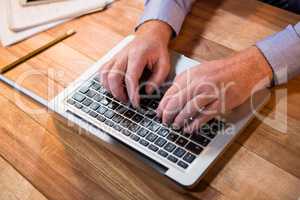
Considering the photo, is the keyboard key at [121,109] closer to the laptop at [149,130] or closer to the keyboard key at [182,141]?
the laptop at [149,130]

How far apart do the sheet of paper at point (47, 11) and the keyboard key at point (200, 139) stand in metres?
0.48

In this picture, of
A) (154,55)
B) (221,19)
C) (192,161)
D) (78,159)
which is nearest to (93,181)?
(78,159)

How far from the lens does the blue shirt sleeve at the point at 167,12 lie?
2.59 feet

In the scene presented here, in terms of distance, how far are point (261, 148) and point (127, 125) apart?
0.73ft

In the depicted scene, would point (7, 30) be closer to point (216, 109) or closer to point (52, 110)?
point (52, 110)

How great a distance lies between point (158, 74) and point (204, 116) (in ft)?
0.46

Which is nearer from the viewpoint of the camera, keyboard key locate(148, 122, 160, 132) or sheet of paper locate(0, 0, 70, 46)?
keyboard key locate(148, 122, 160, 132)

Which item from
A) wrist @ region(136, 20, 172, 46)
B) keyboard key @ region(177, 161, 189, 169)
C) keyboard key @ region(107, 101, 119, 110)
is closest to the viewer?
keyboard key @ region(177, 161, 189, 169)

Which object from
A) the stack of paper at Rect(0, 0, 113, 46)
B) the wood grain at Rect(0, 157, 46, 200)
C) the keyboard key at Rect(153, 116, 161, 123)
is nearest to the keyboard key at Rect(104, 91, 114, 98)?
the keyboard key at Rect(153, 116, 161, 123)

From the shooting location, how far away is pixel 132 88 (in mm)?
634

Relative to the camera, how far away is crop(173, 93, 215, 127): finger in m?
0.57

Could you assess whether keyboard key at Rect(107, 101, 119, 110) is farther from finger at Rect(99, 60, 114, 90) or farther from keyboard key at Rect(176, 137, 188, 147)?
keyboard key at Rect(176, 137, 188, 147)

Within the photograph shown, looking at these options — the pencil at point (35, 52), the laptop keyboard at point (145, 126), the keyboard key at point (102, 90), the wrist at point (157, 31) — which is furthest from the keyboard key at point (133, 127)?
the pencil at point (35, 52)

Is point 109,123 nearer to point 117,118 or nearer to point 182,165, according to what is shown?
point 117,118
